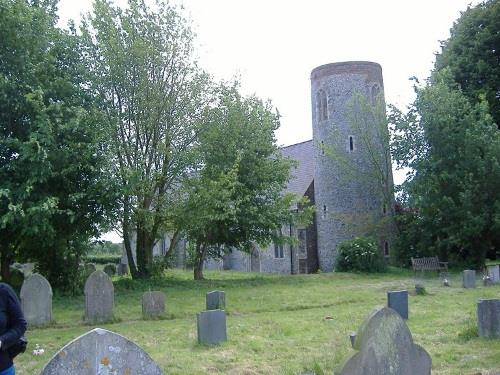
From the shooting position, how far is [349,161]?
105 feet

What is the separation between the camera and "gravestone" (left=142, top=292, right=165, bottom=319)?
13078 mm

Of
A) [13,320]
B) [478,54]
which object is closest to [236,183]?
[478,54]

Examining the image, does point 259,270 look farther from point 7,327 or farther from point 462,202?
point 7,327

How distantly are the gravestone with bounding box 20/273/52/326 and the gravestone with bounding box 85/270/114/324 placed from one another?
2.83ft

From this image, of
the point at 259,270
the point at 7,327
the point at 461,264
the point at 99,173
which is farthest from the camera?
the point at 259,270

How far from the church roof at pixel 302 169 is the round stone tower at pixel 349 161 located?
1.88 metres

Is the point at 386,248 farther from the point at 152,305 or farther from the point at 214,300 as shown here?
the point at 152,305

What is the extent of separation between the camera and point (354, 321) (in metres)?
11.5

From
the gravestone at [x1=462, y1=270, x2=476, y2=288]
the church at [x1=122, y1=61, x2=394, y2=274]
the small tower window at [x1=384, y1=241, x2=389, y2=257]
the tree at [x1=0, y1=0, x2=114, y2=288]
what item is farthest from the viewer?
the small tower window at [x1=384, y1=241, x2=389, y2=257]

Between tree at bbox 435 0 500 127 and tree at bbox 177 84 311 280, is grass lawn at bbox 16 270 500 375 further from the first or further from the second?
tree at bbox 435 0 500 127

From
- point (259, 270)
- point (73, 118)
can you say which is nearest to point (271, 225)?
point (73, 118)

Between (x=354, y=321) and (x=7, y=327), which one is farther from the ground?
(x=7, y=327)

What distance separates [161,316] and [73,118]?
263 inches

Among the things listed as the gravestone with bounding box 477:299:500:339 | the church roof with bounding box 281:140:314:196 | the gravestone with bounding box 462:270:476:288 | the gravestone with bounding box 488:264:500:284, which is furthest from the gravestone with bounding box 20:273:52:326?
the church roof with bounding box 281:140:314:196
